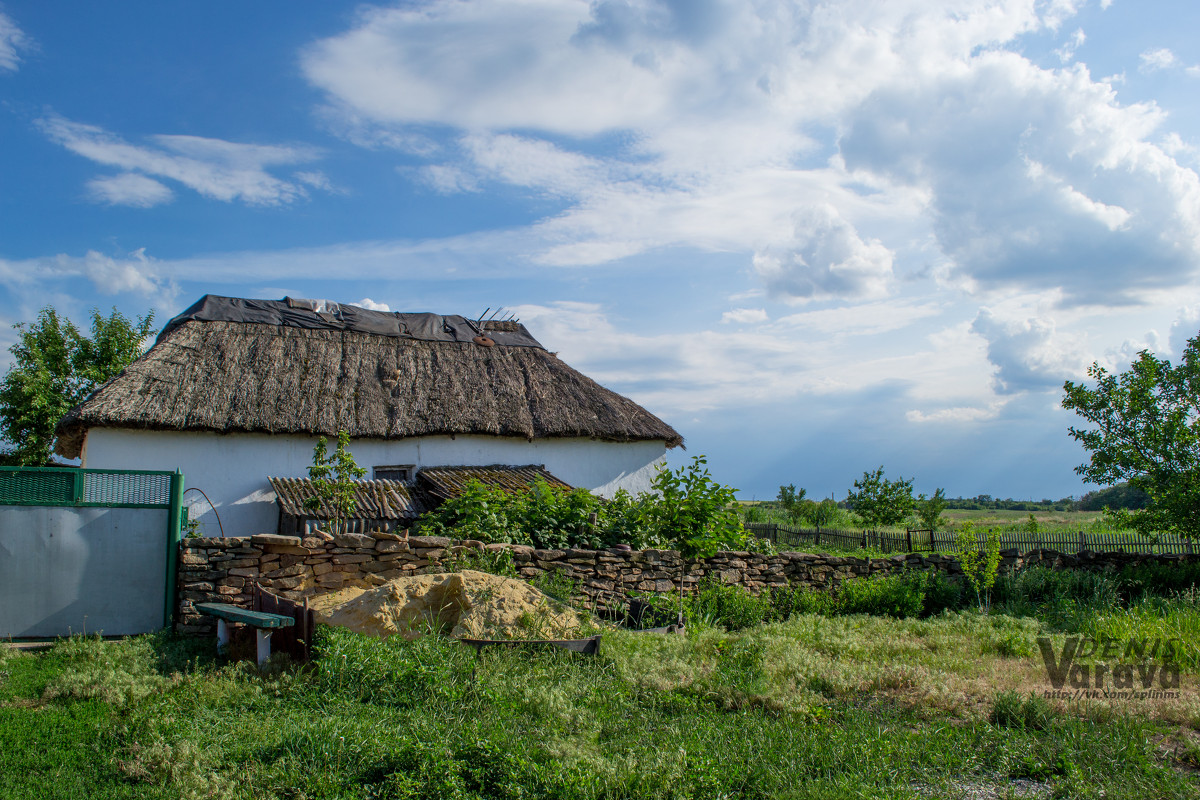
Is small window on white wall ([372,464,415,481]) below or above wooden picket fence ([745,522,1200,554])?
above

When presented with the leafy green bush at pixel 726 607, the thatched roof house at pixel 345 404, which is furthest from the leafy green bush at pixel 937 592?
the thatched roof house at pixel 345 404

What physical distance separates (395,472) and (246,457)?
Result: 2.57 m

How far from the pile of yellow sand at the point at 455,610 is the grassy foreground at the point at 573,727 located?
0.53 meters

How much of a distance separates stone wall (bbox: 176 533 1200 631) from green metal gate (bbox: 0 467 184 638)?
366 mm

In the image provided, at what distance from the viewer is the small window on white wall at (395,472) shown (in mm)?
13469

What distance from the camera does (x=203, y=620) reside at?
7.37m

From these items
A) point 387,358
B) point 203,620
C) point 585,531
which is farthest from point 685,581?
point 387,358

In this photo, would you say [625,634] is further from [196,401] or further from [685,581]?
[196,401]

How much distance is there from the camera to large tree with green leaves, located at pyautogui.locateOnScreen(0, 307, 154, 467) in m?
21.0

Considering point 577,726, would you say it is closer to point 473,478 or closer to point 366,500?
point 366,500

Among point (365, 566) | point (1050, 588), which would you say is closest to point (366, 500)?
point (365, 566)

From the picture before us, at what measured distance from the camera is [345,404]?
1346 cm

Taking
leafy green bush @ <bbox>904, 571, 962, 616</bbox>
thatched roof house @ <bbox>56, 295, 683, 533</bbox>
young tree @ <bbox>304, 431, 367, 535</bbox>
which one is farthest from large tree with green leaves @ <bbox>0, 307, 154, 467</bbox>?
leafy green bush @ <bbox>904, 571, 962, 616</bbox>

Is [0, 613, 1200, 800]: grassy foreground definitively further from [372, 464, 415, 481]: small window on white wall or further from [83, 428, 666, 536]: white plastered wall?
[372, 464, 415, 481]: small window on white wall
